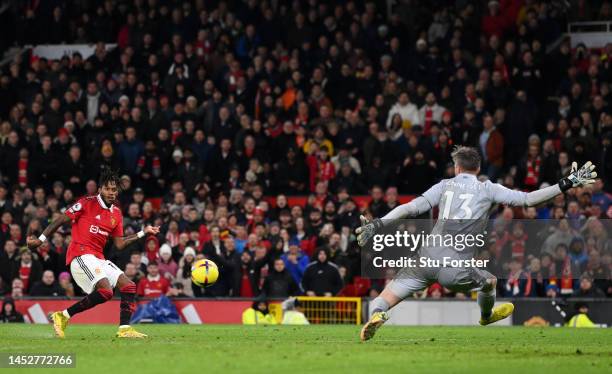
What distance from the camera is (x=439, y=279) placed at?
45.8ft

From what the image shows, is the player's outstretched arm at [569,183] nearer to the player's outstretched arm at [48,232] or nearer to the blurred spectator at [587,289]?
the player's outstretched arm at [48,232]

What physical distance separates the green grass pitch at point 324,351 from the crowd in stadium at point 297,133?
240 inches

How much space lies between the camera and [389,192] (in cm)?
2469

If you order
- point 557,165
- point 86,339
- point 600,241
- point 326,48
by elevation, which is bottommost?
point 86,339

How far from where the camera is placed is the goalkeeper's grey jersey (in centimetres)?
1396

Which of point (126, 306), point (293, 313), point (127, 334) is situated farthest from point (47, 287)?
point (127, 334)

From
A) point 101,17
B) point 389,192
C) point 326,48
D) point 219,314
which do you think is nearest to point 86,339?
point 219,314

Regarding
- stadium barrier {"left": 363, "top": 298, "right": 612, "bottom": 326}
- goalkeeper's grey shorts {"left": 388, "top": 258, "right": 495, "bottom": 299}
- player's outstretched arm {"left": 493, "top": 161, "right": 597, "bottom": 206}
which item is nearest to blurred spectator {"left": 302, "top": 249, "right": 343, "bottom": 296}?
stadium barrier {"left": 363, "top": 298, "right": 612, "bottom": 326}

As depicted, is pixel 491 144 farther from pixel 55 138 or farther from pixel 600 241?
pixel 55 138

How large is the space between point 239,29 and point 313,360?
19.7 metres

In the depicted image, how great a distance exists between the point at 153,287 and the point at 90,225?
26.5 ft

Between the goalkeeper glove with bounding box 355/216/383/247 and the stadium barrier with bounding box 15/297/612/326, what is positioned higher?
the goalkeeper glove with bounding box 355/216/383/247

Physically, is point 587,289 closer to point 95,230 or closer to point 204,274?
point 204,274

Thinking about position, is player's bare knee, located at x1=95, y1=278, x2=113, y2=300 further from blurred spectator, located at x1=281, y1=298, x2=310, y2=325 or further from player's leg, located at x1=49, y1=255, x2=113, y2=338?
blurred spectator, located at x1=281, y1=298, x2=310, y2=325
